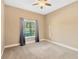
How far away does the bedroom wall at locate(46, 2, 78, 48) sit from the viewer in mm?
4062

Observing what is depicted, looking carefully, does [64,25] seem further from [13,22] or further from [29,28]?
[13,22]

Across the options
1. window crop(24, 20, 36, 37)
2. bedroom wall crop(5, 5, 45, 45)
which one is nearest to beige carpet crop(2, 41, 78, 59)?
bedroom wall crop(5, 5, 45, 45)

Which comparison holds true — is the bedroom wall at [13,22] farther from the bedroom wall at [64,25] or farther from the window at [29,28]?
the bedroom wall at [64,25]

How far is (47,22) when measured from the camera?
20.6 feet

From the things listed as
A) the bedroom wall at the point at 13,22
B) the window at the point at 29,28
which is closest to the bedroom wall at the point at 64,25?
the window at the point at 29,28

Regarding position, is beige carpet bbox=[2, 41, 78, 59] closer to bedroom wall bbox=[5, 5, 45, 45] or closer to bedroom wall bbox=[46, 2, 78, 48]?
bedroom wall bbox=[46, 2, 78, 48]

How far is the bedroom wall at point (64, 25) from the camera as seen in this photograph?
406cm

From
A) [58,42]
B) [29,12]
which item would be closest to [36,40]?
[58,42]

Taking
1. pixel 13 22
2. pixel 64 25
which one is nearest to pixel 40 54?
pixel 64 25

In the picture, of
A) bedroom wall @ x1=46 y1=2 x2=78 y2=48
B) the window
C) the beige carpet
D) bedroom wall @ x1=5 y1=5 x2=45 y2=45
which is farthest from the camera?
the window

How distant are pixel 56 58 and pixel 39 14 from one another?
12.7 ft

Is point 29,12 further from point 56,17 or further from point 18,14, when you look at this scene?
point 56,17

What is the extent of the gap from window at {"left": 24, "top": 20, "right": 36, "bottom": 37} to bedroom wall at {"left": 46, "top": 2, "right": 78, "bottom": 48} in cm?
119

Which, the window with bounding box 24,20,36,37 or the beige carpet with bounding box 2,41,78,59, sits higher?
the window with bounding box 24,20,36,37
